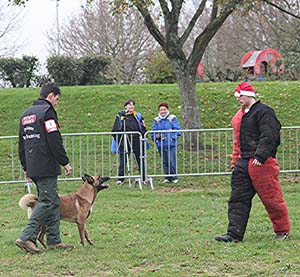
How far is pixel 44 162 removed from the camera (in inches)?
306

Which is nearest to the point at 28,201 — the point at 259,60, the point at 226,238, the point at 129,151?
the point at 226,238

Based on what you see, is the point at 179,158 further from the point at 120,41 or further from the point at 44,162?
the point at 120,41

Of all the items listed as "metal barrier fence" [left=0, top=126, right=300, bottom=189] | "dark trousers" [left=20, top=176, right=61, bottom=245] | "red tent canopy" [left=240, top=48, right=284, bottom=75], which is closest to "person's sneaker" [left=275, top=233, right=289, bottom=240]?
"dark trousers" [left=20, top=176, right=61, bottom=245]

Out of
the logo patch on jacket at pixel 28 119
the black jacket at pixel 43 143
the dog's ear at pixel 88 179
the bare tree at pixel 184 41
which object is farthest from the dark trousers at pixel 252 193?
the bare tree at pixel 184 41

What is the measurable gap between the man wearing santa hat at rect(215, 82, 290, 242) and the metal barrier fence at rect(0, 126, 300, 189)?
215 inches

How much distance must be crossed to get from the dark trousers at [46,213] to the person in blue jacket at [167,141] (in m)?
6.03

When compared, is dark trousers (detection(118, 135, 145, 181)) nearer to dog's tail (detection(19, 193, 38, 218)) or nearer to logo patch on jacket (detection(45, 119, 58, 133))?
dog's tail (detection(19, 193, 38, 218))

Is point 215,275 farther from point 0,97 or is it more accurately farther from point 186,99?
point 0,97

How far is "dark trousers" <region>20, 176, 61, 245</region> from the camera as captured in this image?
7750 mm

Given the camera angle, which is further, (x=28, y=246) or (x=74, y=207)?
(x=74, y=207)

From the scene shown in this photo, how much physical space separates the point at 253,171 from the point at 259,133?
47cm

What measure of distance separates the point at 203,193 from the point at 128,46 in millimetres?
29244

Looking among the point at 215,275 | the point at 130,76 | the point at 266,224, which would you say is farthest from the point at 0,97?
the point at 130,76

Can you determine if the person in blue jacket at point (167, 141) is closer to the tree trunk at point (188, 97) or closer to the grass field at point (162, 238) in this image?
the grass field at point (162, 238)
